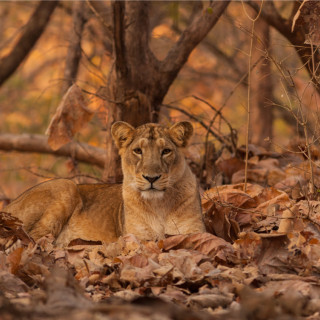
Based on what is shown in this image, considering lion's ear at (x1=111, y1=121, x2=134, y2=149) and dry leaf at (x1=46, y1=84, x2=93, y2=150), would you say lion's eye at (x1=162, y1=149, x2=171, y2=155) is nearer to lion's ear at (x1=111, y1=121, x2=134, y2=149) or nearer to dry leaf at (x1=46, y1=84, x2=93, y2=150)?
lion's ear at (x1=111, y1=121, x2=134, y2=149)

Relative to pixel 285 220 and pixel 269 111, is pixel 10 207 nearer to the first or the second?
pixel 285 220

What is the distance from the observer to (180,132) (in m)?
5.53

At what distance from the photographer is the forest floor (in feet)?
8.23

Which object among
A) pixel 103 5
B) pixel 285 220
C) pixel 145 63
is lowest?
pixel 285 220

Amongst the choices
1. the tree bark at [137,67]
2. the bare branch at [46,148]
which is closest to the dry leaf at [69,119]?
the tree bark at [137,67]

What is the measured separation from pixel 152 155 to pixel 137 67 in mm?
1782

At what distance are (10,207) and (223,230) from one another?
7.44ft

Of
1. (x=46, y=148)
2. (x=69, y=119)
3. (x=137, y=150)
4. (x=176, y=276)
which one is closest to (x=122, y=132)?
(x=137, y=150)

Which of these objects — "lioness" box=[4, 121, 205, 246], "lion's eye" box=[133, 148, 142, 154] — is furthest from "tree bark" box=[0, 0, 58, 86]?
"lion's eye" box=[133, 148, 142, 154]

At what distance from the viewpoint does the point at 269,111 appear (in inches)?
447

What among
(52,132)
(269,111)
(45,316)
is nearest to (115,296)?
(45,316)

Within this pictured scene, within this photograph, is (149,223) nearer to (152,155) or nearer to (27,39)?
(152,155)

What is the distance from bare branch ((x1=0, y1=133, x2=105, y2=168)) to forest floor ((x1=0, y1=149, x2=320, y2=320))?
3.62 meters

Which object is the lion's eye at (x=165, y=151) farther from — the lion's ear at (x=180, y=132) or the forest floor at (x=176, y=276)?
the forest floor at (x=176, y=276)
